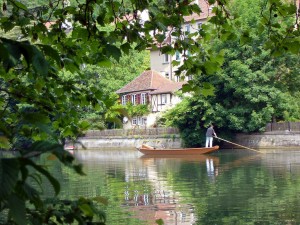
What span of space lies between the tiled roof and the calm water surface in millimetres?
33659

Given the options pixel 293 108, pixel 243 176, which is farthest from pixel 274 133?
pixel 243 176

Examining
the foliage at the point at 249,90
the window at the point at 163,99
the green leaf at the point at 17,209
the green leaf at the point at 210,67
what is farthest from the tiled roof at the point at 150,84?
the green leaf at the point at 17,209

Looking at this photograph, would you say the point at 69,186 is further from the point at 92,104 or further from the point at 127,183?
the point at 92,104

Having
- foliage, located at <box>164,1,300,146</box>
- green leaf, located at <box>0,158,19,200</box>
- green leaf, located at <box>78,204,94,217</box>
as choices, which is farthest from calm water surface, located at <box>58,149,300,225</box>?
foliage, located at <box>164,1,300,146</box>

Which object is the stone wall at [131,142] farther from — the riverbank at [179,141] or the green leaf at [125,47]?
the green leaf at [125,47]

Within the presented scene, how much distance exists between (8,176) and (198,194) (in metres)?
15.2

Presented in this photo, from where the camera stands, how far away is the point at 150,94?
60.6m

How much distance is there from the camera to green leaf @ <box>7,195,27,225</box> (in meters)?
2.05

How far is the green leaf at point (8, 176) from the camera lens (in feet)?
6.39

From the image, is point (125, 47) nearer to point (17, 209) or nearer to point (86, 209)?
point (86, 209)

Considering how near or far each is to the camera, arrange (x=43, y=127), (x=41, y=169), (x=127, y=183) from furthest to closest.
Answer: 1. (x=127, y=183)
2. (x=43, y=127)
3. (x=41, y=169)

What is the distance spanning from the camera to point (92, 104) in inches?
215

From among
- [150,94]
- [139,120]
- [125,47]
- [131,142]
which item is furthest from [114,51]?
[139,120]

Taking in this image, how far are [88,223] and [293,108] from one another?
43.4 meters
